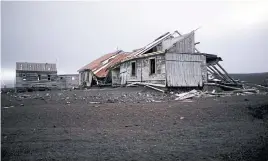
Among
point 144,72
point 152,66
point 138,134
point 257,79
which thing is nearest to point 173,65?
point 152,66

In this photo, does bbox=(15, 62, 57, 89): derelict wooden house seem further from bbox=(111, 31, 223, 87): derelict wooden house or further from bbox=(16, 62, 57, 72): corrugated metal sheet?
bbox=(111, 31, 223, 87): derelict wooden house

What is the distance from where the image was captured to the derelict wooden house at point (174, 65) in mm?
16922

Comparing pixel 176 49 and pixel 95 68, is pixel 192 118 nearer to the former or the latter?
pixel 176 49

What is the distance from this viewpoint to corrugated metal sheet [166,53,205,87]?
16891 millimetres

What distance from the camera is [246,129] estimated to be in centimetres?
633

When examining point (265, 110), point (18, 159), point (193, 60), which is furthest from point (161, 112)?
point (193, 60)

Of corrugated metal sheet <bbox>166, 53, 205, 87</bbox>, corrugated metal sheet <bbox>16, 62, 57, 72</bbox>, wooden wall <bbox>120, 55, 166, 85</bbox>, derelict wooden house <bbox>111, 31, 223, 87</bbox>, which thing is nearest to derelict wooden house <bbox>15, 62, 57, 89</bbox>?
corrugated metal sheet <bbox>16, 62, 57, 72</bbox>

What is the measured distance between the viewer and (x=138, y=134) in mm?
5766

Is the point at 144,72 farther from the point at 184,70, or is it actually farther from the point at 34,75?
the point at 34,75

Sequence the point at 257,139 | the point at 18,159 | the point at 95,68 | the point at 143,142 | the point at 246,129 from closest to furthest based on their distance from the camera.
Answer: the point at 18,159 → the point at 143,142 → the point at 257,139 → the point at 246,129 → the point at 95,68

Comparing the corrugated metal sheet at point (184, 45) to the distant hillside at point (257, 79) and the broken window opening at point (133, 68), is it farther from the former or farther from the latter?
the distant hillside at point (257, 79)

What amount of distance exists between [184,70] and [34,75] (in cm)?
2223

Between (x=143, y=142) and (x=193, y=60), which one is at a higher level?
(x=193, y=60)

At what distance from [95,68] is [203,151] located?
967 inches
